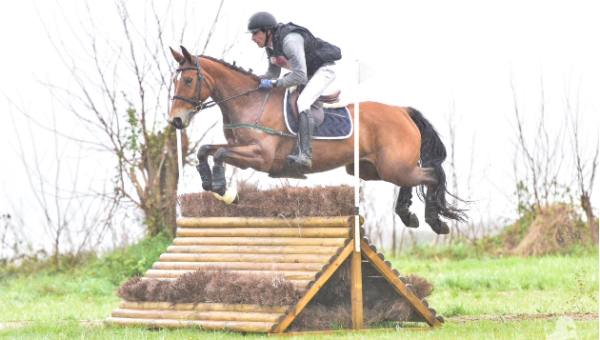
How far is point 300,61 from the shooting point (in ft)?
18.7

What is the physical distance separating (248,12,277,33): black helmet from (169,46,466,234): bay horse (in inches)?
13.9

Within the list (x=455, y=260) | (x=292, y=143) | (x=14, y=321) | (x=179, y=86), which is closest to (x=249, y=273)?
(x=292, y=143)

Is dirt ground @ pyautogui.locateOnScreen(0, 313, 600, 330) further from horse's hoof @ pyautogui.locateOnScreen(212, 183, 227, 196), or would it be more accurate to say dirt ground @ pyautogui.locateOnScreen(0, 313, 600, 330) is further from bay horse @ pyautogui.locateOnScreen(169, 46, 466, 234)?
horse's hoof @ pyautogui.locateOnScreen(212, 183, 227, 196)

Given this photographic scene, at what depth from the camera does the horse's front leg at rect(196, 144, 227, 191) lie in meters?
5.65

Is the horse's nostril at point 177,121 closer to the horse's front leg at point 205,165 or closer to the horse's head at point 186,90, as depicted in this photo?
the horse's head at point 186,90

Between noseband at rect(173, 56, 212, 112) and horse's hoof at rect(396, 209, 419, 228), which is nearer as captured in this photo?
noseband at rect(173, 56, 212, 112)

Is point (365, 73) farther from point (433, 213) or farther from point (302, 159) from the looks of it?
point (433, 213)

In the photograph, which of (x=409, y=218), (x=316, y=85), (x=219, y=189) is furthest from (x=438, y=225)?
(x=219, y=189)

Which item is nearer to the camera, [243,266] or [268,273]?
[268,273]

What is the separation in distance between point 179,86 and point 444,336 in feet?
8.68

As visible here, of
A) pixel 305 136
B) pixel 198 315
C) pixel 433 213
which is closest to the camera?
pixel 198 315

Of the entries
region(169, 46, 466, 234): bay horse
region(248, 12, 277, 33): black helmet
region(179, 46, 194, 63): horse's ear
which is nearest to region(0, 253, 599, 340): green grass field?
region(169, 46, 466, 234): bay horse

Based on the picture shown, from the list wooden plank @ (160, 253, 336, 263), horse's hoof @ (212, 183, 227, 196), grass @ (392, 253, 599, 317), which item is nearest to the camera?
wooden plank @ (160, 253, 336, 263)

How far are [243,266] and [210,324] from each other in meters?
0.50
